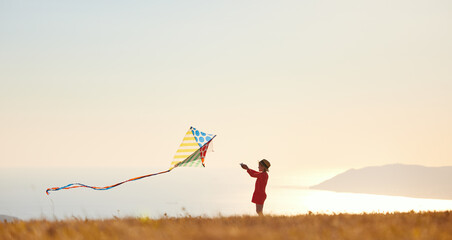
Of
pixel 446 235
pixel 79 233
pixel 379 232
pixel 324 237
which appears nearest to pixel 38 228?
pixel 79 233

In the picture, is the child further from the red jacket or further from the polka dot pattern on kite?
the polka dot pattern on kite

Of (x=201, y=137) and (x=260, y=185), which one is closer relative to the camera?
(x=201, y=137)

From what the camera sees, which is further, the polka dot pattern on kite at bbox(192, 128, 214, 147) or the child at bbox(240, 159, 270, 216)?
the child at bbox(240, 159, 270, 216)

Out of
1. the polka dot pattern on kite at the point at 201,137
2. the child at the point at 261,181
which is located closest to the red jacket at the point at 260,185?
the child at the point at 261,181

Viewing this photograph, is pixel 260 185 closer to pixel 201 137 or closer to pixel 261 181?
pixel 261 181

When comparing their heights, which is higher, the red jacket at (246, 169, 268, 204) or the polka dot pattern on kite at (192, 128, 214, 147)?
the polka dot pattern on kite at (192, 128, 214, 147)

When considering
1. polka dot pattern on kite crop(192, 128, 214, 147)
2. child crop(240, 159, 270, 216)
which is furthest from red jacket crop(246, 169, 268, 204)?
polka dot pattern on kite crop(192, 128, 214, 147)

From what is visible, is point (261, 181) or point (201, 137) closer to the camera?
point (201, 137)

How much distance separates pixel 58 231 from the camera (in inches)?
295

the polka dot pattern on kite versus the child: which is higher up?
the polka dot pattern on kite

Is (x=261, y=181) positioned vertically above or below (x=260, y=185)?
above

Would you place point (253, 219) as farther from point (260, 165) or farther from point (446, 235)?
point (260, 165)

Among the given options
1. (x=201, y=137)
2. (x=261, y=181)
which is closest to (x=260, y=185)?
(x=261, y=181)

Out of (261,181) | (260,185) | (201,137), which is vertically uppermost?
(201,137)
